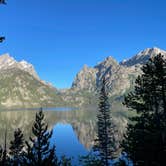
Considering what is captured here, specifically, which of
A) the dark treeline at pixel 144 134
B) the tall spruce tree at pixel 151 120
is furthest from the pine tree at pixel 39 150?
the tall spruce tree at pixel 151 120

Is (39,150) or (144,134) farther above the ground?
(144,134)

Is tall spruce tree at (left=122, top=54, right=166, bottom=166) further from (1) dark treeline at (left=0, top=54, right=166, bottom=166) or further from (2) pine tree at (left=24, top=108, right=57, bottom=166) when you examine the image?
(2) pine tree at (left=24, top=108, right=57, bottom=166)

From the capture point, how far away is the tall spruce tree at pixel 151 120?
29688 millimetres

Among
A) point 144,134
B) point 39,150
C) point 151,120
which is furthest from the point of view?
point 151,120

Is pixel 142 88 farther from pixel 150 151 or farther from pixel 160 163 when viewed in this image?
pixel 160 163

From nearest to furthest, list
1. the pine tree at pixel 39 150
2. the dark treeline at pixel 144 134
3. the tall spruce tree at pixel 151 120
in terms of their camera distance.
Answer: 1. the pine tree at pixel 39 150
2. the dark treeline at pixel 144 134
3. the tall spruce tree at pixel 151 120

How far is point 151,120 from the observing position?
131 ft

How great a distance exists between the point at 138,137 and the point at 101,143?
79.0ft

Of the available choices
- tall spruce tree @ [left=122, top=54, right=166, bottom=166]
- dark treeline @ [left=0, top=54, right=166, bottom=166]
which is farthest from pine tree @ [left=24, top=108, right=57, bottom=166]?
tall spruce tree @ [left=122, top=54, right=166, bottom=166]

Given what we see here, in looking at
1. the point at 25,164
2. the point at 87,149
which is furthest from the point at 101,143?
the point at 87,149

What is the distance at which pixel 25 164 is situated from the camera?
92.0 ft

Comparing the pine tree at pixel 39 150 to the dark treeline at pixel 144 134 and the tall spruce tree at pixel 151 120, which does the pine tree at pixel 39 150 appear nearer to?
the dark treeline at pixel 144 134

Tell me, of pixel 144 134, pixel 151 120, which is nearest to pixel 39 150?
pixel 144 134

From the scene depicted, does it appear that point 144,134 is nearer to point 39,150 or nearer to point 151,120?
point 151,120
